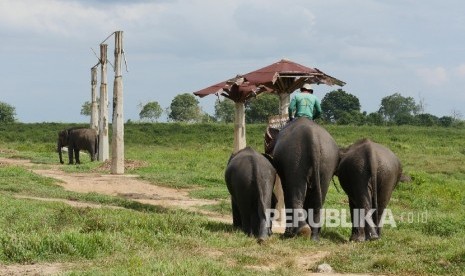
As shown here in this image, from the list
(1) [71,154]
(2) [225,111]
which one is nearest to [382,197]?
(1) [71,154]

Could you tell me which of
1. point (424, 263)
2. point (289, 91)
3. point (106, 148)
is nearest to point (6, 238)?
point (424, 263)

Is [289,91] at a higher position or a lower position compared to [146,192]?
higher

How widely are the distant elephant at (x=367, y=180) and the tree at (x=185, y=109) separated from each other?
267 ft

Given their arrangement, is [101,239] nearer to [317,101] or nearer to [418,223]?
[317,101]

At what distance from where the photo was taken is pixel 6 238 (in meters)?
9.64

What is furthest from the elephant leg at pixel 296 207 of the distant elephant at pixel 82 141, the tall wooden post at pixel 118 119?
the distant elephant at pixel 82 141

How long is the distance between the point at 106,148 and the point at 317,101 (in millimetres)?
19285

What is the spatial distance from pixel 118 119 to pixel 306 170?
14.3m

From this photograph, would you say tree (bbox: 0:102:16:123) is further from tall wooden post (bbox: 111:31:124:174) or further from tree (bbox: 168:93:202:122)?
tall wooden post (bbox: 111:31:124:174)

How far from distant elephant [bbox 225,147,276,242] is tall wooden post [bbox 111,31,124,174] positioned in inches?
504

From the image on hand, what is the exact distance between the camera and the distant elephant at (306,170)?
39.2ft

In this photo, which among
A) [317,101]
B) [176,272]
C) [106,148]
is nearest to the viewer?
[176,272]

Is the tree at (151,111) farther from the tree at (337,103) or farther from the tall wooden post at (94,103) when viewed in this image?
the tall wooden post at (94,103)

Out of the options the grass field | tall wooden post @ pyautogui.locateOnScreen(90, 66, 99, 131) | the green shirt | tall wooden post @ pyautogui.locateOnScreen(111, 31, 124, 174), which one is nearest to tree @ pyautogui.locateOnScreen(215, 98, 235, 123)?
tall wooden post @ pyautogui.locateOnScreen(90, 66, 99, 131)
